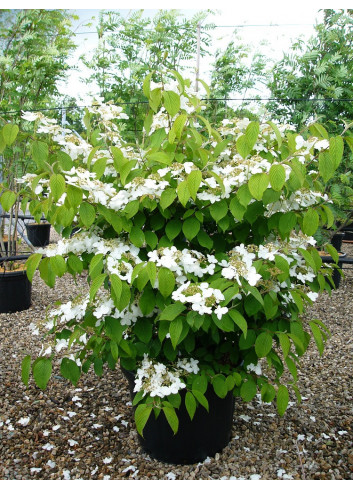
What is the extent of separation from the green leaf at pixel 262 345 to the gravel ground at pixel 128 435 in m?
0.60

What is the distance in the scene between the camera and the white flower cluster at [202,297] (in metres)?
1.28

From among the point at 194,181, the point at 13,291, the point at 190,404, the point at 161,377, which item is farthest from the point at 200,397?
the point at 13,291

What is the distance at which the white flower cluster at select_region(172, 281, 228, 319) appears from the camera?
50.3 inches

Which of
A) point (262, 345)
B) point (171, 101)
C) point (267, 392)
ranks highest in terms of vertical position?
point (171, 101)

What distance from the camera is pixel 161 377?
1.51 metres

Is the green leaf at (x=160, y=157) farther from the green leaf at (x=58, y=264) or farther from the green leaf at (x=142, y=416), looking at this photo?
the green leaf at (x=142, y=416)

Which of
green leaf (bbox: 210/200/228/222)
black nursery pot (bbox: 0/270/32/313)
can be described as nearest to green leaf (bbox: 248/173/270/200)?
green leaf (bbox: 210/200/228/222)

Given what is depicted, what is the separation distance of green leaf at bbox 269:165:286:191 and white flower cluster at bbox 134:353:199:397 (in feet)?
2.29

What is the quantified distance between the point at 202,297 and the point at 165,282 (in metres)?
0.11

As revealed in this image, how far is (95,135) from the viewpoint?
164cm

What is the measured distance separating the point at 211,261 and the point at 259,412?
3.38 feet

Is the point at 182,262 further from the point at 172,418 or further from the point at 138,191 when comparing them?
the point at 172,418

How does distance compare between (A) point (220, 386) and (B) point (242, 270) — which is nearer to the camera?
(B) point (242, 270)

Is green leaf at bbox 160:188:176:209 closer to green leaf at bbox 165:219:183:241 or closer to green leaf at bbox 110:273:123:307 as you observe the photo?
green leaf at bbox 165:219:183:241
